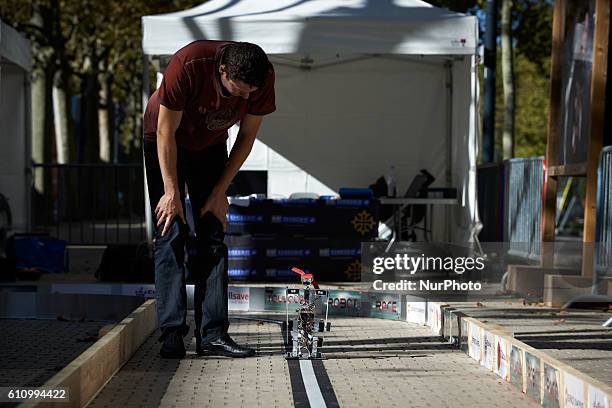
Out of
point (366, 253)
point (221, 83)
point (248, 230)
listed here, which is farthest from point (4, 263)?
point (221, 83)

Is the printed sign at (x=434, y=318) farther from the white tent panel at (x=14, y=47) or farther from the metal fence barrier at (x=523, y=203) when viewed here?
the white tent panel at (x=14, y=47)

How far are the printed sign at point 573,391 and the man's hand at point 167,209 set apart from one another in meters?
2.87

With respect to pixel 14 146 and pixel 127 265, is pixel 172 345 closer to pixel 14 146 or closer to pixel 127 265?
pixel 127 265

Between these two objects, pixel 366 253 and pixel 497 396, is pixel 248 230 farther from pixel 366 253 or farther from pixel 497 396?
pixel 497 396

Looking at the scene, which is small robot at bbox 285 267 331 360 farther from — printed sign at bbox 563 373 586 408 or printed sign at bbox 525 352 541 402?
printed sign at bbox 563 373 586 408

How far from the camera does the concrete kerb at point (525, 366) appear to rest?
199 inches

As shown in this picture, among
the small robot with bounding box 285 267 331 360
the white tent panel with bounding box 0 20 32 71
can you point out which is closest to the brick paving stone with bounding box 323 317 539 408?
the small robot with bounding box 285 267 331 360

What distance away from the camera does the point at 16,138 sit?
667 inches

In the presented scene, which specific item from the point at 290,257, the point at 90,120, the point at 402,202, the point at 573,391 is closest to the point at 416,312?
the point at 573,391

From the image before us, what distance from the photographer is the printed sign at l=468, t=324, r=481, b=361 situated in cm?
733

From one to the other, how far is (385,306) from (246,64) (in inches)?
155

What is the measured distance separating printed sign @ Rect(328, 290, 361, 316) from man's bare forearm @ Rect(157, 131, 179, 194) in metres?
3.36

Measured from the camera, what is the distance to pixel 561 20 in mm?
13008

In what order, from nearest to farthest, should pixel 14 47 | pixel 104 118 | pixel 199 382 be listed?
pixel 199 382 → pixel 14 47 → pixel 104 118
